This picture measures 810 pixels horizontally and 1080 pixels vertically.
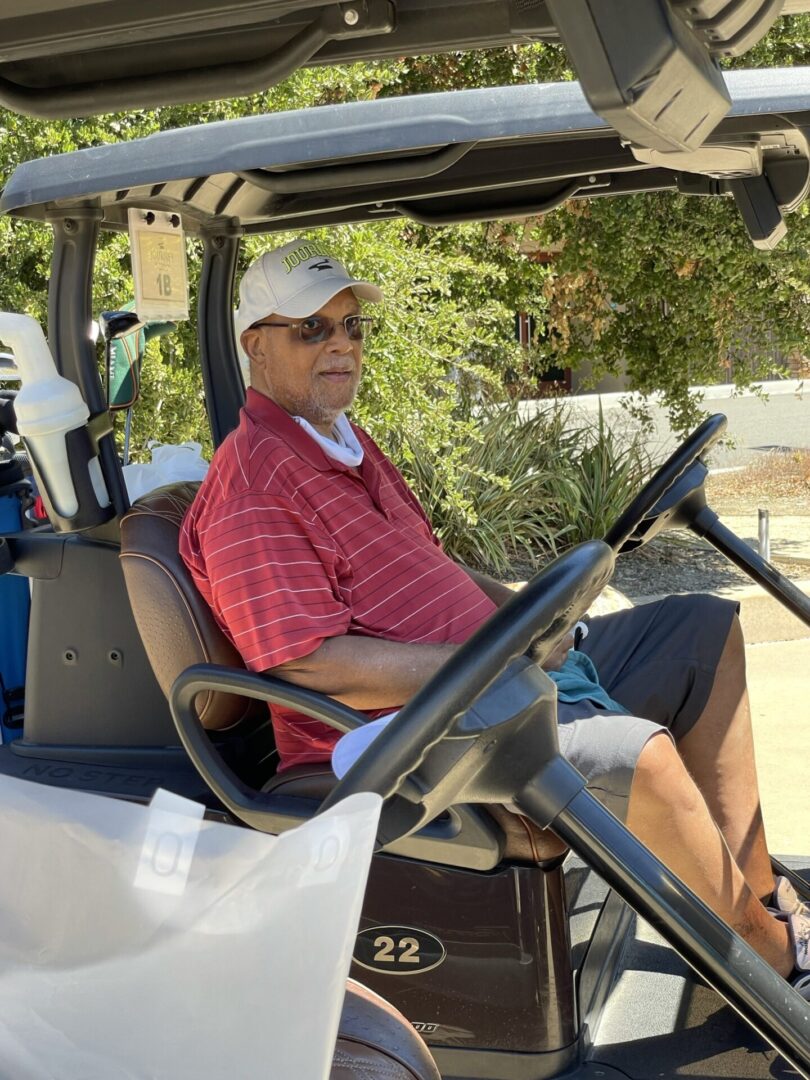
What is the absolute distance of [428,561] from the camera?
248 cm

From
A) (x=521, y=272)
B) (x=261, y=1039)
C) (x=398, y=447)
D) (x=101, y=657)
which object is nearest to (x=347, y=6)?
(x=261, y=1039)

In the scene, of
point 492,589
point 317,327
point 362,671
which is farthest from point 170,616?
point 492,589

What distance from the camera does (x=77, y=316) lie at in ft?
7.65

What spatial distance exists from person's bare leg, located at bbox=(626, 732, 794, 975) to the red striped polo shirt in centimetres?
50

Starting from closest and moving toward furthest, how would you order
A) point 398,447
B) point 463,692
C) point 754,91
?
point 463,692 < point 754,91 < point 398,447

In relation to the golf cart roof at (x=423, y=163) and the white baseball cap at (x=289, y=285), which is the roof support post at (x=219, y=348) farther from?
the white baseball cap at (x=289, y=285)

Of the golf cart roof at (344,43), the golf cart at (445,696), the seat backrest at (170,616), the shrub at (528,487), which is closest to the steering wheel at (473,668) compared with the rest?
the golf cart at (445,696)

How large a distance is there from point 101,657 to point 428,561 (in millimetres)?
667

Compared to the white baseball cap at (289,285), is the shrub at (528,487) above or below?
below

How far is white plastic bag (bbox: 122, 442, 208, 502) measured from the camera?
2.64m

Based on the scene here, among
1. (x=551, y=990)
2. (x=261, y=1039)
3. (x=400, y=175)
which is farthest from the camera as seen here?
(x=400, y=175)

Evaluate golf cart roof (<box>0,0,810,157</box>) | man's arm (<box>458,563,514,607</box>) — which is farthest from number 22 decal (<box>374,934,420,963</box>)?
golf cart roof (<box>0,0,810,157</box>)

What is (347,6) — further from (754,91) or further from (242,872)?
(242,872)

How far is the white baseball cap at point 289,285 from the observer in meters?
2.51
